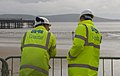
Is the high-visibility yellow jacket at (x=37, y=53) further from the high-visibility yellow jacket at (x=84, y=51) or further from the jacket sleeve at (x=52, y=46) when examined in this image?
the high-visibility yellow jacket at (x=84, y=51)

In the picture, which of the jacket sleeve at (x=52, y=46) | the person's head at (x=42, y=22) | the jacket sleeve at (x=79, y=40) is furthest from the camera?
the person's head at (x=42, y=22)

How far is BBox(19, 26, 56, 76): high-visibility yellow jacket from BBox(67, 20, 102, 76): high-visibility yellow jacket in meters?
0.38

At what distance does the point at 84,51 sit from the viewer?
15.8ft

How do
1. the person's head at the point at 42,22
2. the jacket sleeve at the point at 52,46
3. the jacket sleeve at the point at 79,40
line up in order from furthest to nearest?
the person's head at the point at 42,22 < the jacket sleeve at the point at 52,46 < the jacket sleeve at the point at 79,40

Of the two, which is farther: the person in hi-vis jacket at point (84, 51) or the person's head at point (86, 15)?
the person's head at point (86, 15)

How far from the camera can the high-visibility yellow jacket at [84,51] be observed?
15.6 ft

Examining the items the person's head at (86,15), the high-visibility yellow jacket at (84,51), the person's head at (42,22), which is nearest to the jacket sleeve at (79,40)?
the high-visibility yellow jacket at (84,51)

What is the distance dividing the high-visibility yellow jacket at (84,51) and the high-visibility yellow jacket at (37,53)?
38cm

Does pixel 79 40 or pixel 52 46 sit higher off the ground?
pixel 79 40

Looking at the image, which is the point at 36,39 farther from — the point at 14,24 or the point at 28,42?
the point at 14,24

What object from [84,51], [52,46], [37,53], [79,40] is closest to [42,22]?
[52,46]

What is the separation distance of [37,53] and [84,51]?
28.7 inches

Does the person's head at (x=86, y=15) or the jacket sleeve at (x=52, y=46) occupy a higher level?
the person's head at (x=86, y=15)

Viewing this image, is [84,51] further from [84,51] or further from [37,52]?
[37,52]
